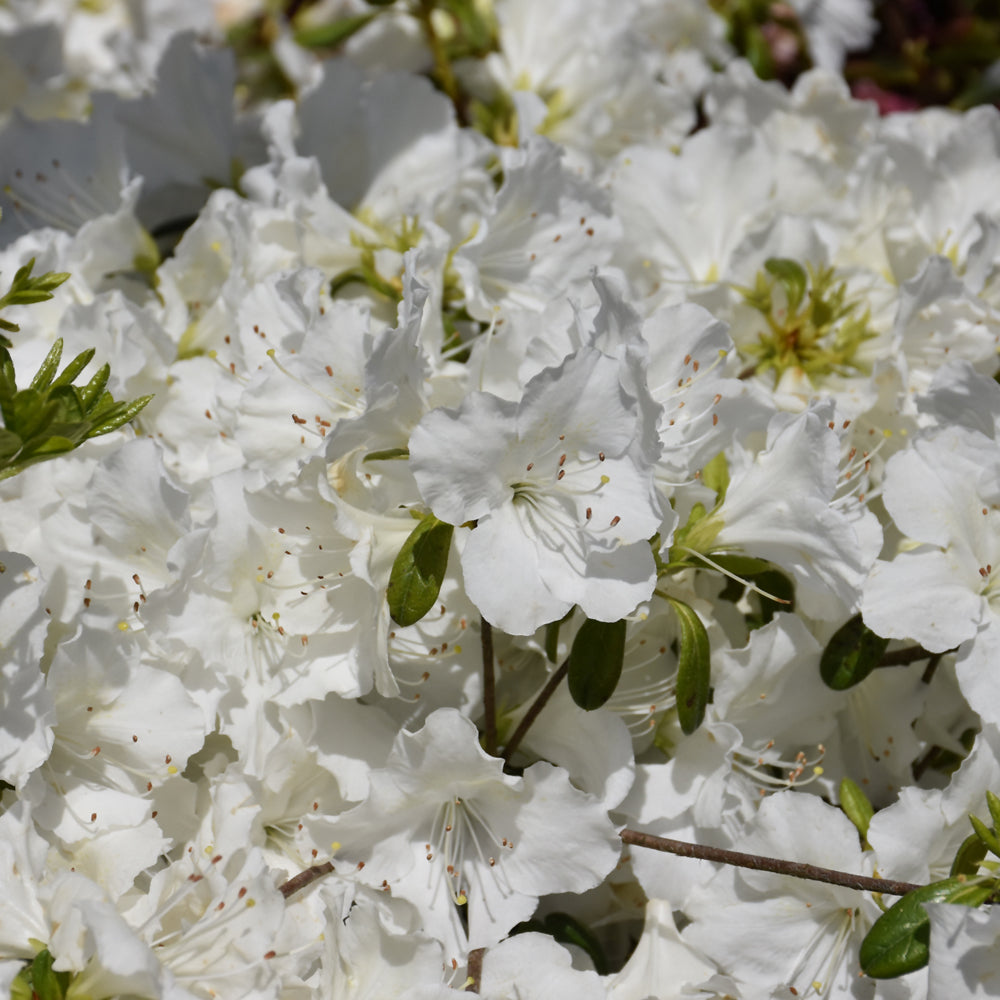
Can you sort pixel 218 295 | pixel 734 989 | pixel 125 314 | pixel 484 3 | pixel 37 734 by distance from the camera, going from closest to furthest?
pixel 37 734 < pixel 734 989 < pixel 125 314 < pixel 218 295 < pixel 484 3

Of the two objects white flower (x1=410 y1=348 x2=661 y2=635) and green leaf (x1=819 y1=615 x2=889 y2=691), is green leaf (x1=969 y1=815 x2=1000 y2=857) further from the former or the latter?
white flower (x1=410 y1=348 x2=661 y2=635)

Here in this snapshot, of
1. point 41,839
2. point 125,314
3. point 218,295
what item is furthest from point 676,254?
point 41,839

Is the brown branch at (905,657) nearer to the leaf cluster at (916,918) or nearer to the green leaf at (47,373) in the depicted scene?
the leaf cluster at (916,918)

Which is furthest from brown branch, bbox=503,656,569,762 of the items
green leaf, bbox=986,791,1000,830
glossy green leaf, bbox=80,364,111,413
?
glossy green leaf, bbox=80,364,111,413

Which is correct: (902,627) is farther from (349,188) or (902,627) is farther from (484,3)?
(484,3)

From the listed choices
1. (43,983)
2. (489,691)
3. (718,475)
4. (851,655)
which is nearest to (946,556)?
(851,655)

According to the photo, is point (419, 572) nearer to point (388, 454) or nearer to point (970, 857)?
point (388, 454)
